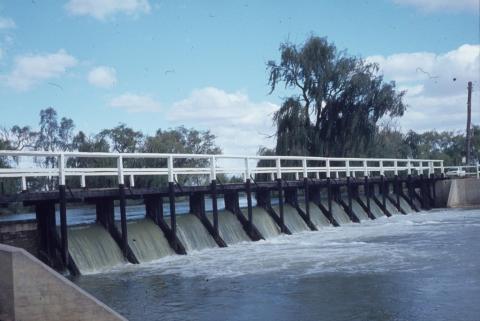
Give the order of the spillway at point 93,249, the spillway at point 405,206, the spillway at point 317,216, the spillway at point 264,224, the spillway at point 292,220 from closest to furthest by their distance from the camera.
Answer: the spillway at point 93,249 < the spillway at point 264,224 < the spillway at point 292,220 < the spillway at point 317,216 < the spillway at point 405,206

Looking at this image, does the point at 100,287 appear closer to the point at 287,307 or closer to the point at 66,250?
the point at 66,250

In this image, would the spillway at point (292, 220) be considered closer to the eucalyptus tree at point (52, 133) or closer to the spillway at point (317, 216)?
the spillway at point (317, 216)

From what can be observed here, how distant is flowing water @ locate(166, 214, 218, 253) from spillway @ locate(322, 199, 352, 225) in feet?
33.6

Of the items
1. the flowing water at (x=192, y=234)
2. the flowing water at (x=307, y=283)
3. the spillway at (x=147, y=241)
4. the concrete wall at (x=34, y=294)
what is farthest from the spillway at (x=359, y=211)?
the concrete wall at (x=34, y=294)

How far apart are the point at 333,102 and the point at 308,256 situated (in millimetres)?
26079

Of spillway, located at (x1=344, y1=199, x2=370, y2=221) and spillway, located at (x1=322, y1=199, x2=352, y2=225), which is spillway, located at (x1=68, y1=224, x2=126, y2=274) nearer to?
spillway, located at (x1=322, y1=199, x2=352, y2=225)

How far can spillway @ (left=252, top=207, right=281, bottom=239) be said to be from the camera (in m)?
22.1

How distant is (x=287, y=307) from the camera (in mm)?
10383

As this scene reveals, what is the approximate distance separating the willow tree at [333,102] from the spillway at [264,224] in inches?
677

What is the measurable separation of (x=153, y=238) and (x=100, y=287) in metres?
4.80

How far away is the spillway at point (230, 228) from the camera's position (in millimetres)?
20230

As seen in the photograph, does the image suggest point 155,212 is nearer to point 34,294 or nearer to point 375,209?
point 34,294

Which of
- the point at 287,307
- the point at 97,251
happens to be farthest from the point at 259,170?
the point at 287,307

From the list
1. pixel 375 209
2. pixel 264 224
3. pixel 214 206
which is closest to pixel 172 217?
pixel 214 206
